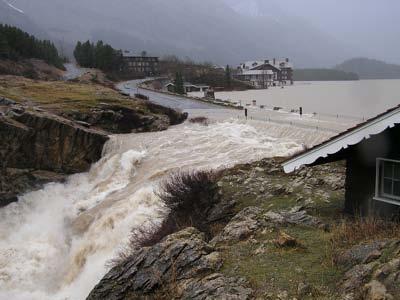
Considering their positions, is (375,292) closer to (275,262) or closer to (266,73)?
(275,262)

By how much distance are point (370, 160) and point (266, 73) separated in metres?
166

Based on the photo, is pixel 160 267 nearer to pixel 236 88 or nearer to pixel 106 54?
pixel 106 54

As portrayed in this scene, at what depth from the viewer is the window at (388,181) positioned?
11.1m

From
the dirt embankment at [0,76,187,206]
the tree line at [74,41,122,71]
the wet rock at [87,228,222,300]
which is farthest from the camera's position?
the tree line at [74,41,122,71]

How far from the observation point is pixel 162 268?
34.6 feet

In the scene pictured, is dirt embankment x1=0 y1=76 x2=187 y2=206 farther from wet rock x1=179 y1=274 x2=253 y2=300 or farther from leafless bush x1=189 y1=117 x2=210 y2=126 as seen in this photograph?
wet rock x1=179 y1=274 x2=253 y2=300

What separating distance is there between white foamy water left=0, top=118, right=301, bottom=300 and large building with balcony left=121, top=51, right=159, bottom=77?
97431 mm

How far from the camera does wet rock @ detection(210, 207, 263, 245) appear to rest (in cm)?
1214

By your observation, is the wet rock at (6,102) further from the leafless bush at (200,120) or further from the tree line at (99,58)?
the tree line at (99,58)

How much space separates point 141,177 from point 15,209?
362 inches

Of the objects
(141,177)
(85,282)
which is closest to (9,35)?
(141,177)

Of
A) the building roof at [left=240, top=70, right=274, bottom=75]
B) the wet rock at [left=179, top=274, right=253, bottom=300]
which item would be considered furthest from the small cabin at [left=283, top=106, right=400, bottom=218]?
the building roof at [left=240, top=70, right=274, bottom=75]

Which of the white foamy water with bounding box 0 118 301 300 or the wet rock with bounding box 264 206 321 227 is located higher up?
the wet rock with bounding box 264 206 321 227

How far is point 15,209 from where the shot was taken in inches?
1201
